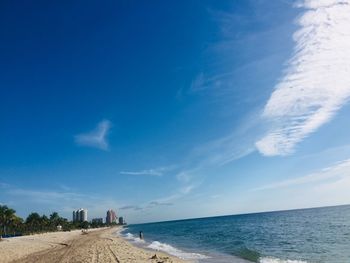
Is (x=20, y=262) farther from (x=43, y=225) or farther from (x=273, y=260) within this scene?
(x=43, y=225)

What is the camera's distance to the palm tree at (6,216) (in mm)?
87000

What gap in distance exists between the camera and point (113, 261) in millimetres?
21438

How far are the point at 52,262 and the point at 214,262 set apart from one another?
1160 centimetres

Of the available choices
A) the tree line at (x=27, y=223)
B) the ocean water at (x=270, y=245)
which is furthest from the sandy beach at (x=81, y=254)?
the tree line at (x=27, y=223)

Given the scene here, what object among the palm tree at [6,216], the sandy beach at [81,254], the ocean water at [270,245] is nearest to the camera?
the sandy beach at [81,254]

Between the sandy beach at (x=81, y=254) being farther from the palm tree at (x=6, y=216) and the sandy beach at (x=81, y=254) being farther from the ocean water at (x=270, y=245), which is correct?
the palm tree at (x=6, y=216)

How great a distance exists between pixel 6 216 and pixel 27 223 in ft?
86.2

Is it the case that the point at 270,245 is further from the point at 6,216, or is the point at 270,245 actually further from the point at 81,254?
the point at 6,216

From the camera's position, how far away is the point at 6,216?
8769cm

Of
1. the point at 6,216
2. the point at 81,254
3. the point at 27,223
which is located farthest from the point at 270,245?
the point at 27,223

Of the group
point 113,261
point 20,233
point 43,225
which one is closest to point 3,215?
point 20,233

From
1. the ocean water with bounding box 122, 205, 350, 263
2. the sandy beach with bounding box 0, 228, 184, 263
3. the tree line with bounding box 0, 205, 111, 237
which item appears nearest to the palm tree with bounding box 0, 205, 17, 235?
the tree line with bounding box 0, 205, 111, 237

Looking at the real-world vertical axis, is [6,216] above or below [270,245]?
above

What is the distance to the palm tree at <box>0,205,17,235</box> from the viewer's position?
8700 cm
